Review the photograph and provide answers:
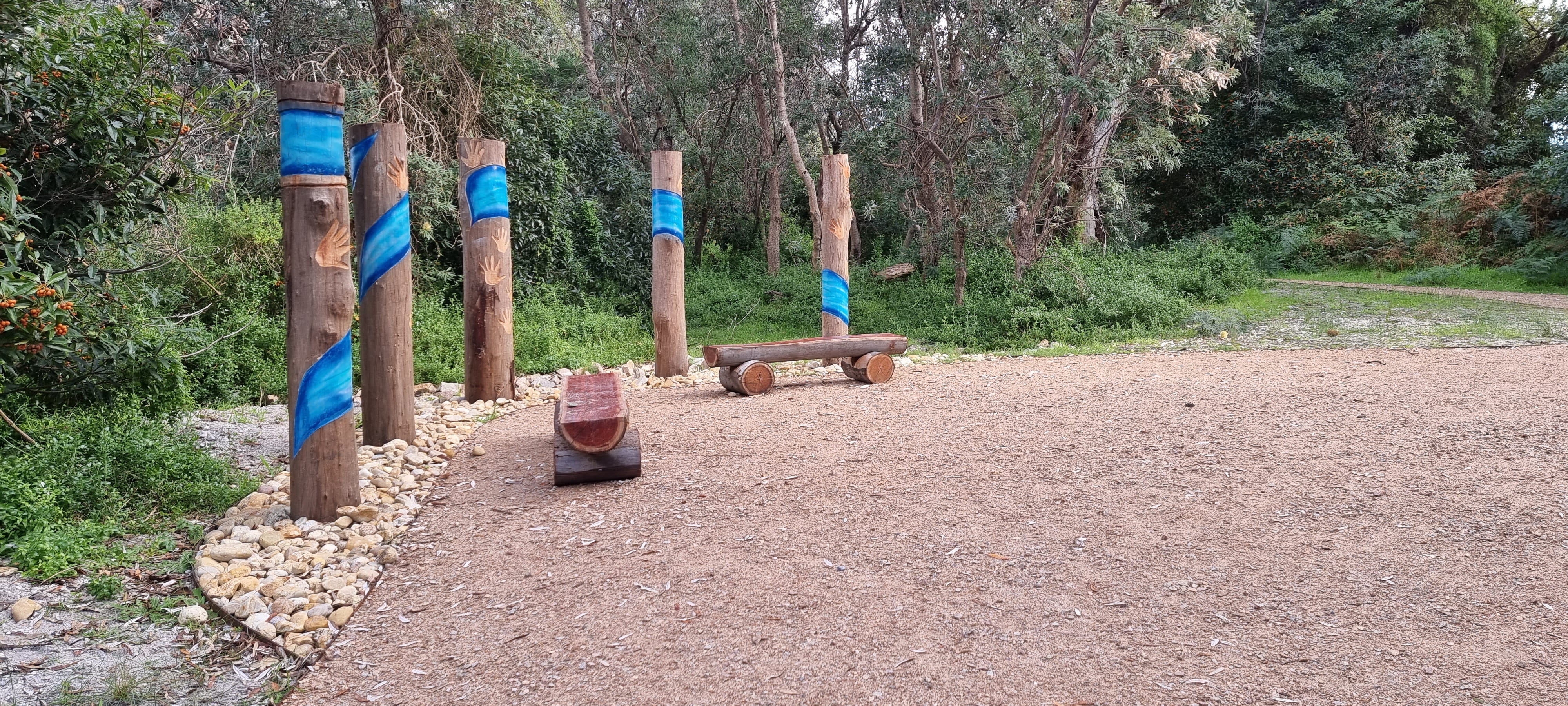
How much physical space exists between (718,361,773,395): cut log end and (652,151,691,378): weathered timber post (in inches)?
44.6

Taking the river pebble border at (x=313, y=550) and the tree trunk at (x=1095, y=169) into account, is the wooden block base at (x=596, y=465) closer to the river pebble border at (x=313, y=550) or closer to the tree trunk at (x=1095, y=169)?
the river pebble border at (x=313, y=550)

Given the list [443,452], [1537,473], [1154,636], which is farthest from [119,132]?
[1537,473]

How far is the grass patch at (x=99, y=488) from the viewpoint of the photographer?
366cm

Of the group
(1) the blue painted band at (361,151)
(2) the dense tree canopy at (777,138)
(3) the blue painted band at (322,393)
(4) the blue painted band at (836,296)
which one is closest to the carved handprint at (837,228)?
(4) the blue painted band at (836,296)

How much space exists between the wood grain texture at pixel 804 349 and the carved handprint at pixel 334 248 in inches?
126

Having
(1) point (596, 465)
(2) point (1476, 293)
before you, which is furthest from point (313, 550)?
(2) point (1476, 293)

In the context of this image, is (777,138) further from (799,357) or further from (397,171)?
(397,171)

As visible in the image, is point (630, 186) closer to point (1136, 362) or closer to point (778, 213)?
point (778, 213)

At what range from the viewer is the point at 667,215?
26.2 ft

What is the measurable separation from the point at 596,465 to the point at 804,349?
10.0ft

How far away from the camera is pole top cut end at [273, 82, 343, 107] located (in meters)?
4.02

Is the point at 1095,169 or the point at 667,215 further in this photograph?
the point at 1095,169

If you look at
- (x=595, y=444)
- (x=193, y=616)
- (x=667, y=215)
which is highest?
(x=667, y=215)

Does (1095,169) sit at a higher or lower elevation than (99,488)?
higher
